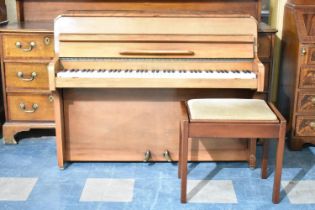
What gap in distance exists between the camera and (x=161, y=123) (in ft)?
10.00

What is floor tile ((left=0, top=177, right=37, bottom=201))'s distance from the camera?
2.70 m

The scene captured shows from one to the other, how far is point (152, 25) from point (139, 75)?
0.34m

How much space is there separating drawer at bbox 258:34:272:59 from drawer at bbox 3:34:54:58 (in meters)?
1.42

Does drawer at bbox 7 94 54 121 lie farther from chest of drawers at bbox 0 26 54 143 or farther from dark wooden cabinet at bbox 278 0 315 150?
dark wooden cabinet at bbox 278 0 315 150

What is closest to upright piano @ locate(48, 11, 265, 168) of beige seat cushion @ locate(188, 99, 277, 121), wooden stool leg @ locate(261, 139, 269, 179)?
beige seat cushion @ locate(188, 99, 277, 121)

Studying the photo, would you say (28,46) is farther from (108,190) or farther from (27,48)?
(108,190)

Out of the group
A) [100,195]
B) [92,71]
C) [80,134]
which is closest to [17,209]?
[100,195]

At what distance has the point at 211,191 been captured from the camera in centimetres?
277

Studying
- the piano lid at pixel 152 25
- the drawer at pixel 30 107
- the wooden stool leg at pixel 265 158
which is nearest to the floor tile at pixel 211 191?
the wooden stool leg at pixel 265 158

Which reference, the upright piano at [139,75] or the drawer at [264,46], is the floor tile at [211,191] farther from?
the drawer at [264,46]

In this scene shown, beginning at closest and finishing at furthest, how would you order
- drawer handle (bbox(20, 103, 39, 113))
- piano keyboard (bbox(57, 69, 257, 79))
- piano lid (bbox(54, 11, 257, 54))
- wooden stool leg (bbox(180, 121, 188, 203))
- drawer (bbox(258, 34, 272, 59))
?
wooden stool leg (bbox(180, 121, 188, 203)), piano keyboard (bbox(57, 69, 257, 79)), piano lid (bbox(54, 11, 257, 54)), drawer (bbox(258, 34, 272, 59)), drawer handle (bbox(20, 103, 39, 113))

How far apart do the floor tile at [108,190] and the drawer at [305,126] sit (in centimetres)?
130

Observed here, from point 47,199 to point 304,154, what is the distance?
184cm

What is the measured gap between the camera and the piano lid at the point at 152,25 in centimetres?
285
